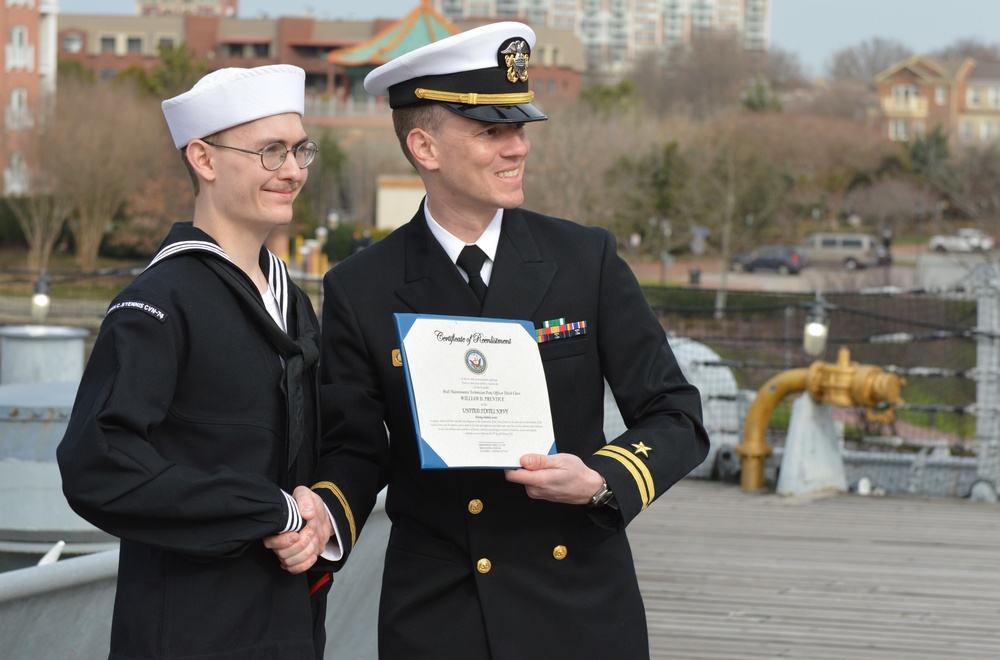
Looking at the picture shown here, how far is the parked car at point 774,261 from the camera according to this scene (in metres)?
49.8

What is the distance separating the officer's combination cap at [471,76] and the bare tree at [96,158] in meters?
43.8

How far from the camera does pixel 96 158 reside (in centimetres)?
4525

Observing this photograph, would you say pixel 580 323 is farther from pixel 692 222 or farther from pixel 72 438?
pixel 692 222

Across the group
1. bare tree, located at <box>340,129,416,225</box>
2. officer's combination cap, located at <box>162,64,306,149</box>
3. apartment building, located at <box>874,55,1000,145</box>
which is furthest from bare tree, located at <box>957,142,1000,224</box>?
apartment building, located at <box>874,55,1000,145</box>

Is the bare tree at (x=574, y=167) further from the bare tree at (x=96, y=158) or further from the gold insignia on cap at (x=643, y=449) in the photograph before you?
the gold insignia on cap at (x=643, y=449)

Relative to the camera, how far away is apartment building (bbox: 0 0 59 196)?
50562mm

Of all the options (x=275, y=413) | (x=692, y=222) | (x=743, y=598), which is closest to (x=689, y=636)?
(x=743, y=598)

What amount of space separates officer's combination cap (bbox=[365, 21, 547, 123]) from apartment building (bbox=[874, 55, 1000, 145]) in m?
96.6

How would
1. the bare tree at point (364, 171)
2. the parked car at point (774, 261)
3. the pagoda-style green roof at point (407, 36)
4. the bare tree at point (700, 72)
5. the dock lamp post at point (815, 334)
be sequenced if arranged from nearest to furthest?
the dock lamp post at point (815, 334) < the parked car at point (774, 261) < the bare tree at point (364, 171) < the pagoda-style green roof at point (407, 36) < the bare tree at point (700, 72)

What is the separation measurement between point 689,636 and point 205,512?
372 cm

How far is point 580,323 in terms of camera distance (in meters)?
2.78

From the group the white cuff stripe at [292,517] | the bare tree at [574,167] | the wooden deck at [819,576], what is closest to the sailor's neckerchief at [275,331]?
the white cuff stripe at [292,517]

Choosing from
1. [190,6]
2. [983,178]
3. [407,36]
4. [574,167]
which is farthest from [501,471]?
[190,6]

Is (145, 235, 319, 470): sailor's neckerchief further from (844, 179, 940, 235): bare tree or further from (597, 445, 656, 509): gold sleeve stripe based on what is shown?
(844, 179, 940, 235): bare tree
